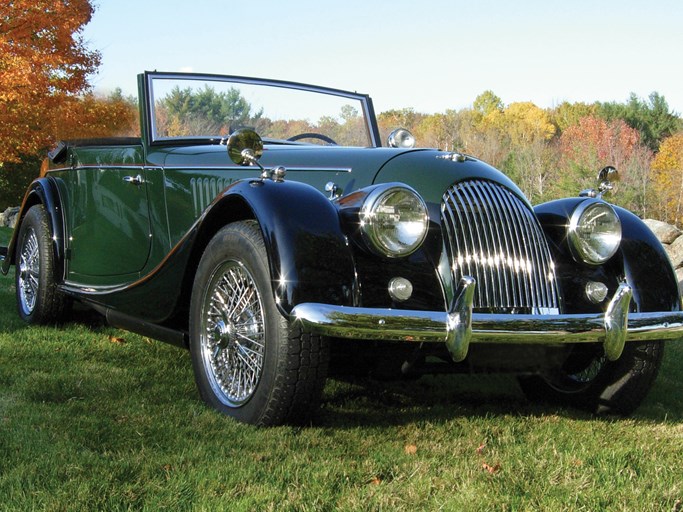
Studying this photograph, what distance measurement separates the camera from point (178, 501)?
247cm

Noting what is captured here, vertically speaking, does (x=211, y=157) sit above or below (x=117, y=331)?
above

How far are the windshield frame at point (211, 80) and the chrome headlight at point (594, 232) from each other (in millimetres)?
2069

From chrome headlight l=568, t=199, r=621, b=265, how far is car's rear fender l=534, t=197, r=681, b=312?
5cm

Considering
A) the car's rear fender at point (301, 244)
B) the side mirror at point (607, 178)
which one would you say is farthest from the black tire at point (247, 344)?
the side mirror at point (607, 178)

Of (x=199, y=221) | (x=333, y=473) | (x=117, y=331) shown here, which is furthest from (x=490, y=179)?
(x=117, y=331)

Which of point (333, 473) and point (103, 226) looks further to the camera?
point (103, 226)

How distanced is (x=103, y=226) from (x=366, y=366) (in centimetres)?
247

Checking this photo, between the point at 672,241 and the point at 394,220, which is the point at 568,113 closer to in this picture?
the point at 672,241

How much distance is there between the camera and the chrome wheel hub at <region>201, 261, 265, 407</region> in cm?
332

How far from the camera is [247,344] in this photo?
3400 mm

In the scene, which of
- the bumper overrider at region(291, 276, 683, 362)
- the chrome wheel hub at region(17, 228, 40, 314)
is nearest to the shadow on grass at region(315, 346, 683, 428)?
the bumper overrider at region(291, 276, 683, 362)

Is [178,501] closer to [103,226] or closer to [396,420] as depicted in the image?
[396,420]

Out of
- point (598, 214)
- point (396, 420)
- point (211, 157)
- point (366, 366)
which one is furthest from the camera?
point (211, 157)

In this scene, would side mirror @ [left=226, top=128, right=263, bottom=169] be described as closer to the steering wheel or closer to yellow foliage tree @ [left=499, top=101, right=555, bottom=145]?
the steering wheel
